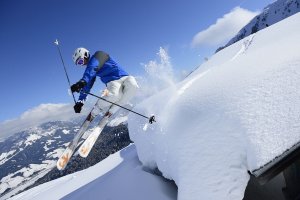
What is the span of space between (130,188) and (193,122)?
2984 mm

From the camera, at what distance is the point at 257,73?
4656 millimetres

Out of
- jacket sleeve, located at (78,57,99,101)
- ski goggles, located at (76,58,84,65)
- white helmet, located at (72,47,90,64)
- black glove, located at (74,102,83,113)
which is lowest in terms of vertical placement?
black glove, located at (74,102,83,113)

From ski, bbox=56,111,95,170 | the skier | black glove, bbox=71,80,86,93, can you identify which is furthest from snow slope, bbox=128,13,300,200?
ski, bbox=56,111,95,170

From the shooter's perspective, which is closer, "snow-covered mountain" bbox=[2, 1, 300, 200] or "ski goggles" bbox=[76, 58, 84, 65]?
"snow-covered mountain" bbox=[2, 1, 300, 200]

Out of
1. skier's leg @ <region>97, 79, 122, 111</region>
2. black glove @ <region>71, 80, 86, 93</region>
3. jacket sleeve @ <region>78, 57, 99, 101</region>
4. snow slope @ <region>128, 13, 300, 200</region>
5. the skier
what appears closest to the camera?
snow slope @ <region>128, 13, 300, 200</region>

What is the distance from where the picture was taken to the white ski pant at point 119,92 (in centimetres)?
1076

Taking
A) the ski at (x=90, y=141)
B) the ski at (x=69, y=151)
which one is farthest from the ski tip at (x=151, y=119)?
the ski at (x=69, y=151)

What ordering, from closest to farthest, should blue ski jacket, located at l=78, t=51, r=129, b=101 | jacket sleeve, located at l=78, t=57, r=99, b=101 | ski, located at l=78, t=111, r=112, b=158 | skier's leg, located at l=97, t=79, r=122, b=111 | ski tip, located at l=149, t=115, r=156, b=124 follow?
ski tip, located at l=149, t=115, r=156, b=124, jacket sleeve, located at l=78, t=57, r=99, b=101, blue ski jacket, located at l=78, t=51, r=129, b=101, skier's leg, located at l=97, t=79, r=122, b=111, ski, located at l=78, t=111, r=112, b=158

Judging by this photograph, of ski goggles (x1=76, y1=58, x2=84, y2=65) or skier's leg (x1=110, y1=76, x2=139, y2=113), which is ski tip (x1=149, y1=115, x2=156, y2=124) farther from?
ski goggles (x1=76, y1=58, x2=84, y2=65)

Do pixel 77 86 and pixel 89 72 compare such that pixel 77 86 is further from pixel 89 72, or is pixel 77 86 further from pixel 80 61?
pixel 80 61

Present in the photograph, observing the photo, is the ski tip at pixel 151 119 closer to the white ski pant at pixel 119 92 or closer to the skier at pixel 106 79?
the skier at pixel 106 79

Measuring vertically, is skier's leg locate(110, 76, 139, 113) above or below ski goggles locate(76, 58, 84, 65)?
below

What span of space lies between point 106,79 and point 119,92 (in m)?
0.72

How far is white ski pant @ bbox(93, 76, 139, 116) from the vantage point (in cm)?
1076
